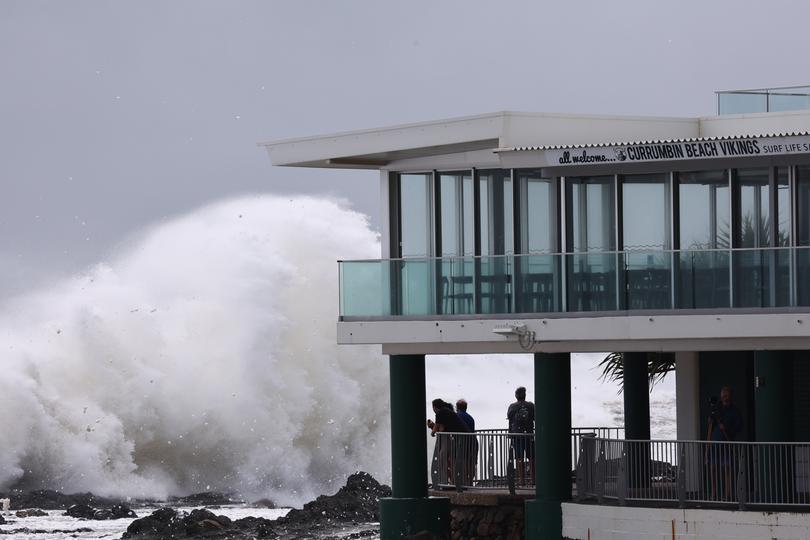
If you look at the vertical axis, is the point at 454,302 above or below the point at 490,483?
above

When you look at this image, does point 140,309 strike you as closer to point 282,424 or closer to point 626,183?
point 282,424

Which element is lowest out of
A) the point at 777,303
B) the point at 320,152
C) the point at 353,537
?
the point at 353,537

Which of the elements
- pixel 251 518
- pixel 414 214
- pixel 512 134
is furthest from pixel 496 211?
pixel 251 518

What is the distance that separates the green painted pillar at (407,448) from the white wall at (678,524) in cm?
357

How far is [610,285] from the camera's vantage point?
30.0 metres

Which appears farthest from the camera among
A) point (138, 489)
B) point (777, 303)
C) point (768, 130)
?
point (138, 489)

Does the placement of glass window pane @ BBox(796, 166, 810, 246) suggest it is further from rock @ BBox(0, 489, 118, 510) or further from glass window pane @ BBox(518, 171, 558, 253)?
rock @ BBox(0, 489, 118, 510)

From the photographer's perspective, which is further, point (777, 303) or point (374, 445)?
point (374, 445)

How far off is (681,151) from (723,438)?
12.1 feet

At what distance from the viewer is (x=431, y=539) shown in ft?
106

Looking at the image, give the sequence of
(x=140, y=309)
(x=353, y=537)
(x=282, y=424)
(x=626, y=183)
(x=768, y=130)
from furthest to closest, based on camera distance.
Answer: (x=140, y=309), (x=282, y=424), (x=353, y=537), (x=768, y=130), (x=626, y=183)

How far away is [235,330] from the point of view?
63.0 m

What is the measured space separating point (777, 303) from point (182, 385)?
1316 inches

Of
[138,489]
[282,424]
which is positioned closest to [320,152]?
[138,489]
